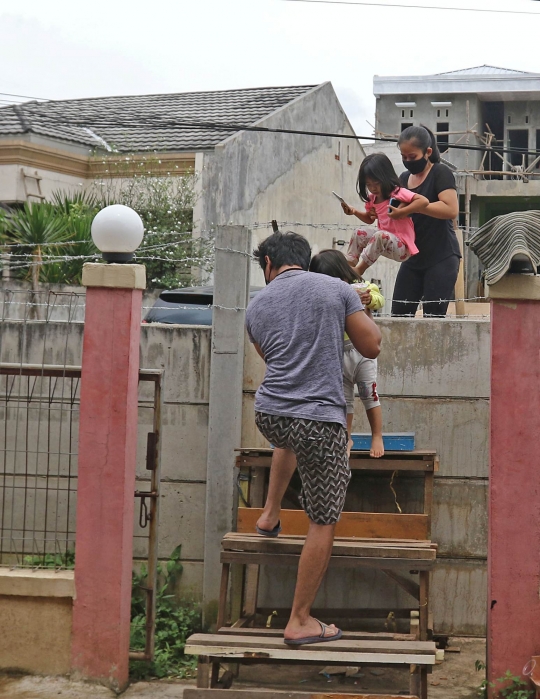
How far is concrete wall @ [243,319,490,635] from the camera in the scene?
17.0 feet

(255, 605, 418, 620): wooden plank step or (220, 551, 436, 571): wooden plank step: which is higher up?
(220, 551, 436, 571): wooden plank step

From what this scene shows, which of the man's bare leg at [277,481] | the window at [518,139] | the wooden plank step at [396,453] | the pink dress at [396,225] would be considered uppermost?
the window at [518,139]

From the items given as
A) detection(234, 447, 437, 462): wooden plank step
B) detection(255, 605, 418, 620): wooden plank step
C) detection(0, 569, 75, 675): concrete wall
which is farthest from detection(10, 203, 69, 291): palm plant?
detection(255, 605, 418, 620): wooden plank step

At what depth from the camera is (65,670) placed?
15.2 feet

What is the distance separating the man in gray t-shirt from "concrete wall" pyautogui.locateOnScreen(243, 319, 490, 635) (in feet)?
4.11

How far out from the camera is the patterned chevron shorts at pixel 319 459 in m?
3.87

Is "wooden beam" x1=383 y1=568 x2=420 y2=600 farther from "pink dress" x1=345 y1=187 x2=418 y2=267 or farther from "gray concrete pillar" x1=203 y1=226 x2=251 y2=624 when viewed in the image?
"pink dress" x1=345 y1=187 x2=418 y2=267

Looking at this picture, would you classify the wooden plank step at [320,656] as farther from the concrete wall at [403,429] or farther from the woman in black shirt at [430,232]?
the woman in black shirt at [430,232]

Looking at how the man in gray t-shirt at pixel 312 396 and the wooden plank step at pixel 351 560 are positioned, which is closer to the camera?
the man in gray t-shirt at pixel 312 396

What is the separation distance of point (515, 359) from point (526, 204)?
2044cm

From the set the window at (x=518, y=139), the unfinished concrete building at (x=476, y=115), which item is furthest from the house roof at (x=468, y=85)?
the window at (x=518, y=139)

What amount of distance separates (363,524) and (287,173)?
11.9m

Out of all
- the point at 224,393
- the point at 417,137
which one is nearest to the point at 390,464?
the point at 224,393

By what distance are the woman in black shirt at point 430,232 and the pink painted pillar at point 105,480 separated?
179 cm
